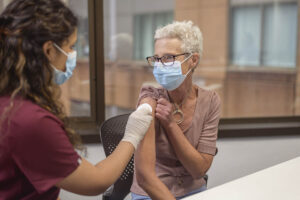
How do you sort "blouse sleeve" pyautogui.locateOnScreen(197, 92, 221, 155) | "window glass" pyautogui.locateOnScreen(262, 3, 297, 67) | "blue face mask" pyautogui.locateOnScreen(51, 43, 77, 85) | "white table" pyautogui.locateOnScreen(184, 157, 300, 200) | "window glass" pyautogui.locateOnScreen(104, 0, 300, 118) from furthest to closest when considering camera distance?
"window glass" pyautogui.locateOnScreen(262, 3, 297, 67) → "window glass" pyautogui.locateOnScreen(104, 0, 300, 118) → "blouse sleeve" pyautogui.locateOnScreen(197, 92, 221, 155) → "white table" pyautogui.locateOnScreen(184, 157, 300, 200) → "blue face mask" pyautogui.locateOnScreen(51, 43, 77, 85)

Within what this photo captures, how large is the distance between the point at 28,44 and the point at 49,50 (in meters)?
0.07

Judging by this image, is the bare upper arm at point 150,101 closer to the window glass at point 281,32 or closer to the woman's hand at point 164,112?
the woman's hand at point 164,112

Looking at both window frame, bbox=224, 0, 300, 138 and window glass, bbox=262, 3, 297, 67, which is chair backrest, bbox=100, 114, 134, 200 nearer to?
window frame, bbox=224, 0, 300, 138

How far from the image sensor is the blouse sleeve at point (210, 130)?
166cm

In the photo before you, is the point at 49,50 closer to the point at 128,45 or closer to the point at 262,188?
the point at 262,188

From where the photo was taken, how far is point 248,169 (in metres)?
2.76

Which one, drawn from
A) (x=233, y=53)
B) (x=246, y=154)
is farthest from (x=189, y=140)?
(x=233, y=53)

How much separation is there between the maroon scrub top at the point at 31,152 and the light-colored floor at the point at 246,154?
71.6 inches

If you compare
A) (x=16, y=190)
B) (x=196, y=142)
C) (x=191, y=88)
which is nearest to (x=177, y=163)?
(x=196, y=142)

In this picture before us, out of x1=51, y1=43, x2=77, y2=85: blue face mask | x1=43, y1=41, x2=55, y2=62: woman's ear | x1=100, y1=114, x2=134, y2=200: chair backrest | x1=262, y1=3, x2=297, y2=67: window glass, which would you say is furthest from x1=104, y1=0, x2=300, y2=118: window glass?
x1=43, y1=41, x2=55, y2=62: woman's ear

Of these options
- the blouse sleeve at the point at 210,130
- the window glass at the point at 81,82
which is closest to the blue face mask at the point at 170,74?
the blouse sleeve at the point at 210,130

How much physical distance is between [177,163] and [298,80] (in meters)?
1.83

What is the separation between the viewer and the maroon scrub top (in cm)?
96

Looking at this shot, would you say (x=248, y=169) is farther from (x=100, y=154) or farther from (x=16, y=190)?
(x=16, y=190)
